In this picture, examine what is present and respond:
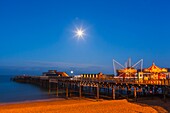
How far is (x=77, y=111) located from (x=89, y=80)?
1448cm

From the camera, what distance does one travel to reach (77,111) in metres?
20.8

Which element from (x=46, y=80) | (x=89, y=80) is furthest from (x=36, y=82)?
(x=89, y=80)

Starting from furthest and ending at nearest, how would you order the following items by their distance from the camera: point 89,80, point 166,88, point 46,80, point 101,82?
1. point 46,80
2. point 89,80
3. point 101,82
4. point 166,88

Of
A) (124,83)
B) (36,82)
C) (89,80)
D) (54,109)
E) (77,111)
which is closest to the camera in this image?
(77,111)

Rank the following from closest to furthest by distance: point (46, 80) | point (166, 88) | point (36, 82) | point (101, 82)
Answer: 1. point (166, 88)
2. point (101, 82)
3. point (46, 80)
4. point (36, 82)

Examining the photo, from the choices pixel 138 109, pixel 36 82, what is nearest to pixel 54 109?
pixel 138 109

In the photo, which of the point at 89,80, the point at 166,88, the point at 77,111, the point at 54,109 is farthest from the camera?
the point at 89,80

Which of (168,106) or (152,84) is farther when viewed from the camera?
(152,84)

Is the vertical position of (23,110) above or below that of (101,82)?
below

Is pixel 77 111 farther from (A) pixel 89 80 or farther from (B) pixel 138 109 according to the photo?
(A) pixel 89 80

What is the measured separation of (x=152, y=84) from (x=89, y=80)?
12.3m

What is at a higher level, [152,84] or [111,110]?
[152,84]

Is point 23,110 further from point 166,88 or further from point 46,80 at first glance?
point 46,80

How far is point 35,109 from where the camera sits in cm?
2208
